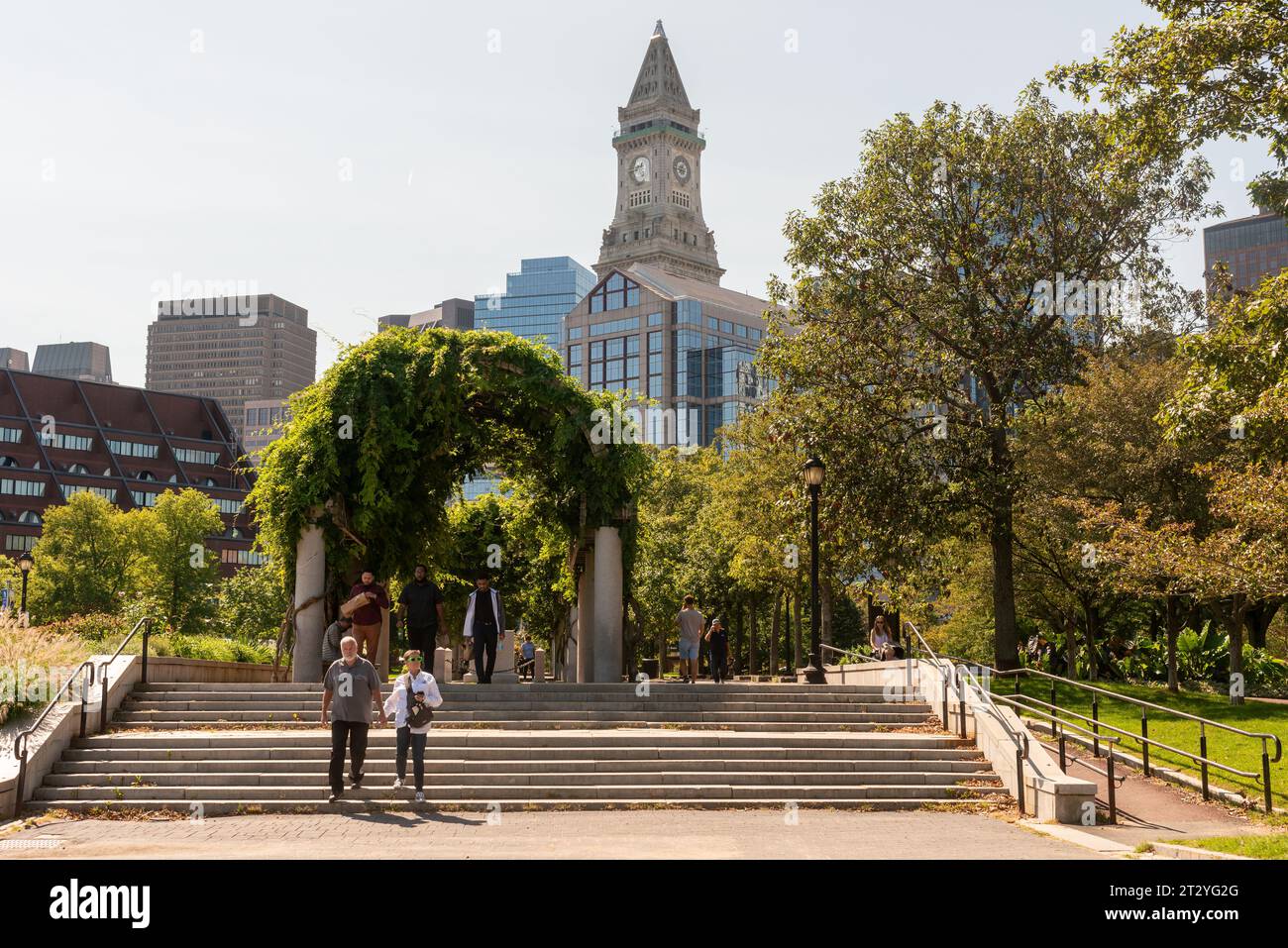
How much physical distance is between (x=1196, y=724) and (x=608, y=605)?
10.7 m

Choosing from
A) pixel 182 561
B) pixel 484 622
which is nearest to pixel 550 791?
pixel 484 622

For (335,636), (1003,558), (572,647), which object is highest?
(1003,558)

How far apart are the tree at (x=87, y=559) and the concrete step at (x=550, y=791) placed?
60052mm

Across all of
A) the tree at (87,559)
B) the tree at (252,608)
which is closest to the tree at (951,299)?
the tree at (252,608)

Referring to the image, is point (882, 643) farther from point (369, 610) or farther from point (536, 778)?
point (536, 778)

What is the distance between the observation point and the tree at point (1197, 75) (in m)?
15.4

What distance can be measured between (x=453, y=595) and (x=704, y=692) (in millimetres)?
25834

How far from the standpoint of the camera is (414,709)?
1321cm

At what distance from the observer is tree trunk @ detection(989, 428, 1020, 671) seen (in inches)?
1126

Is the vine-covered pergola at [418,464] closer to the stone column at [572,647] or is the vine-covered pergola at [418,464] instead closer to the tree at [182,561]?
the stone column at [572,647]

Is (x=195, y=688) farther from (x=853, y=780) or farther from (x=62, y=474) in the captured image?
(x=62, y=474)

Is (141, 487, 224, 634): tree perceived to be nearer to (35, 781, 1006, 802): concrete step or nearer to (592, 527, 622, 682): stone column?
(592, 527, 622, 682): stone column

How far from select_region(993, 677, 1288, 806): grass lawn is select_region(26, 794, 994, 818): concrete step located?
4759 mm

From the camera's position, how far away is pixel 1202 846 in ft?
32.9
